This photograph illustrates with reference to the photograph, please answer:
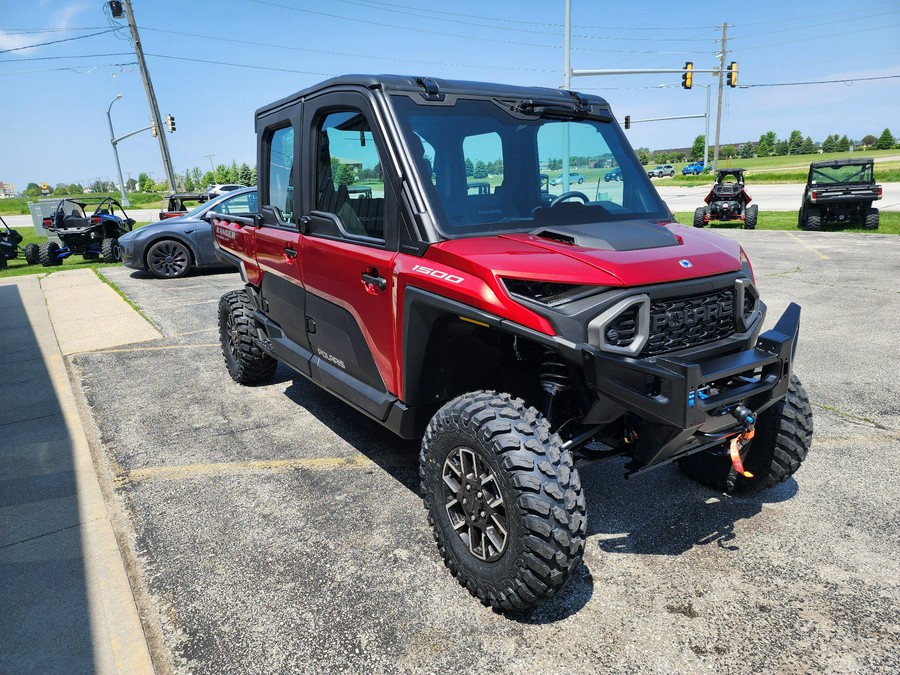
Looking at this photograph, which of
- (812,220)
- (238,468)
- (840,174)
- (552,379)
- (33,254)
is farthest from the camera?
(840,174)

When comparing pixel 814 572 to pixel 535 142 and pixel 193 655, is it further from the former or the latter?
pixel 193 655

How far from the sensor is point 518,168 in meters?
3.43

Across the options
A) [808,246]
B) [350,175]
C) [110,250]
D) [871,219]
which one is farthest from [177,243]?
[871,219]

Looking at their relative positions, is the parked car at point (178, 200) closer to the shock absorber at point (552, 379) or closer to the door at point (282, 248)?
the door at point (282, 248)

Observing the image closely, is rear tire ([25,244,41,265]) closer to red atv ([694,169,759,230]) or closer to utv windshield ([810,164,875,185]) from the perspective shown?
red atv ([694,169,759,230])

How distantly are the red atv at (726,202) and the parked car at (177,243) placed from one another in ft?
43.8

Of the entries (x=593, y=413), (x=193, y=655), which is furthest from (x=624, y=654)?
(x=193, y=655)

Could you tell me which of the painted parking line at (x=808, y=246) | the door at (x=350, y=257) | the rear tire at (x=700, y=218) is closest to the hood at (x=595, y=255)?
the door at (x=350, y=257)

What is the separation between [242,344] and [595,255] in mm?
3880

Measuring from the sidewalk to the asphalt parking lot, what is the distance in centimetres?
14

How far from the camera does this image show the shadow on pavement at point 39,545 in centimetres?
261

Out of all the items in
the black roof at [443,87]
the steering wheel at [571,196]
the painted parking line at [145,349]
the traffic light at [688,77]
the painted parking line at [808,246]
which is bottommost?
the painted parking line at [808,246]

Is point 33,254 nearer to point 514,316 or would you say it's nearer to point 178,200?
point 178,200

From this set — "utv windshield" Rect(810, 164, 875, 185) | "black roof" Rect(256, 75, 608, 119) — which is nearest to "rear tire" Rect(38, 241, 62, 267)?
"black roof" Rect(256, 75, 608, 119)
